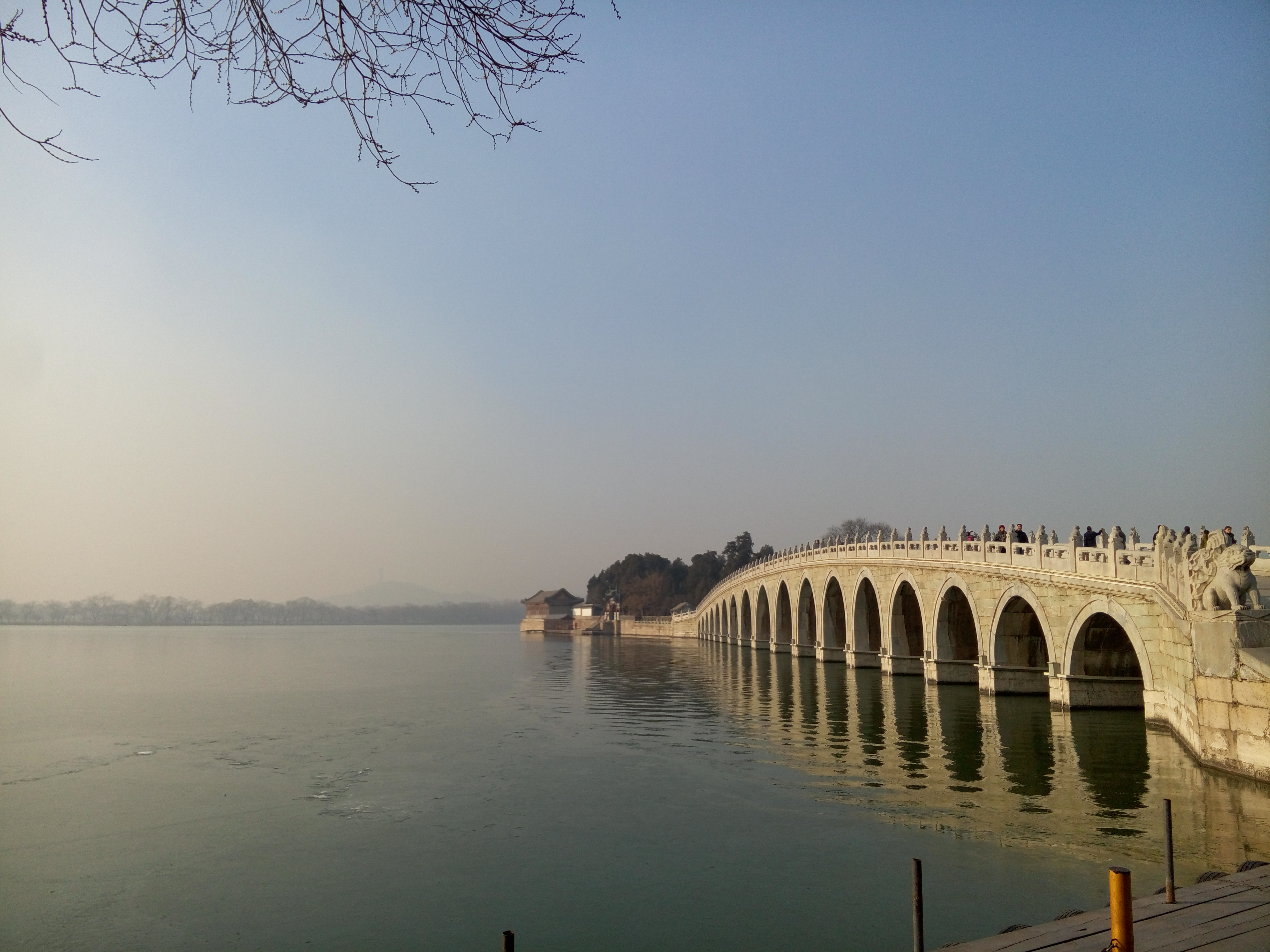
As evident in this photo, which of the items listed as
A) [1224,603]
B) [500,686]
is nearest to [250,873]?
[1224,603]

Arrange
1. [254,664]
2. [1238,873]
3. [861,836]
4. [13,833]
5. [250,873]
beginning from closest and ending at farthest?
[1238,873]
[250,873]
[861,836]
[13,833]
[254,664]

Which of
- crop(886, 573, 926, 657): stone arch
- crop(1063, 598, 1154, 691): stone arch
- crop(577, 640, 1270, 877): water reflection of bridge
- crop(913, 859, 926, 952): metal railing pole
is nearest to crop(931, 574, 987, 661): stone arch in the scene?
crop(886, 573, 926, 657): stone arch

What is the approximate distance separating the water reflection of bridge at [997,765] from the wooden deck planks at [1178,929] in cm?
292

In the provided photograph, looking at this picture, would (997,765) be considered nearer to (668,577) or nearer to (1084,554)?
(1084,554)

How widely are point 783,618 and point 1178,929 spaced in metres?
46.0

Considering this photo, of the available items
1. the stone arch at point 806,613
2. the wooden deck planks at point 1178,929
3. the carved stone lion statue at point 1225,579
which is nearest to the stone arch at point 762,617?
the stone arch at point 806,613

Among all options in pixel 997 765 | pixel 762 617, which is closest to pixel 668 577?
pixel 762 617

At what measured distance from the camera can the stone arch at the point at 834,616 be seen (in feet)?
130

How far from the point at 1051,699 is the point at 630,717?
10332 mm

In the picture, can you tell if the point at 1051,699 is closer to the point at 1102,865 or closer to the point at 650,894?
the point at 1102,865

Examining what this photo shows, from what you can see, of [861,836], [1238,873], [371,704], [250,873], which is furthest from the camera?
[371,704]

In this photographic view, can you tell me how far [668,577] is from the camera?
116 m

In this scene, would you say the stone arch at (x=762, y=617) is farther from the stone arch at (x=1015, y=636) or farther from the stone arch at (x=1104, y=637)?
the stone arch at (x=1104, y=637)

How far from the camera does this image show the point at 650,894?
→ 9133mm
